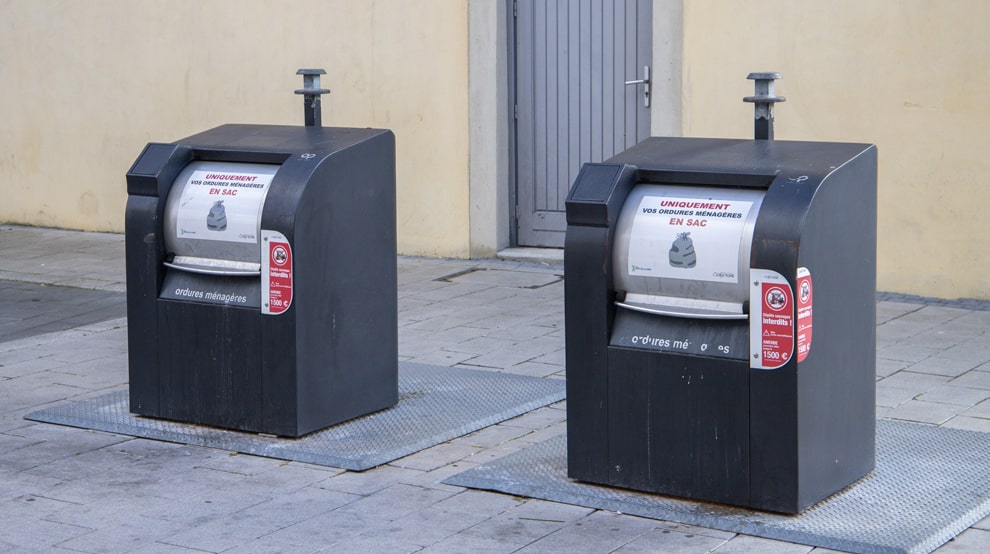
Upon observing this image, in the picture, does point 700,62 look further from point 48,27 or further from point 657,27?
point 48,27

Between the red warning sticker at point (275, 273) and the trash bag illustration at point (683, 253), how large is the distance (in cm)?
160

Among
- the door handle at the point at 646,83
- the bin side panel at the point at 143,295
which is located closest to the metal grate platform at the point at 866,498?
the bin side panel at the point at 143,295

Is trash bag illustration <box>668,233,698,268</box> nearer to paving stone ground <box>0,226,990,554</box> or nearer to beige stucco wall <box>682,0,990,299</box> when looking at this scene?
paving stone ground <box>0,226,990,554</box>

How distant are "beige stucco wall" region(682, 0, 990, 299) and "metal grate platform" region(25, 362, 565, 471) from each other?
2961 millimetres

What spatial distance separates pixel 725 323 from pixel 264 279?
6.24 feet

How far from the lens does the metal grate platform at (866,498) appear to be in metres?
4.48

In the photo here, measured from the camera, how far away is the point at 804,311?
14.8 feet

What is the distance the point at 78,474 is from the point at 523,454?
5.48ft

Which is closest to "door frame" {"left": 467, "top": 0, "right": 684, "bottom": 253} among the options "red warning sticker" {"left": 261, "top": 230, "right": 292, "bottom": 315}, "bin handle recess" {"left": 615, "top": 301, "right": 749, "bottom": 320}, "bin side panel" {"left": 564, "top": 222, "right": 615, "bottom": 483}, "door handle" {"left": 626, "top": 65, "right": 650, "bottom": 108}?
"door handle" {"left": 626, "top": 65, "right": 650, "bottom": 108}

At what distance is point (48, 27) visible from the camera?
39.0ft

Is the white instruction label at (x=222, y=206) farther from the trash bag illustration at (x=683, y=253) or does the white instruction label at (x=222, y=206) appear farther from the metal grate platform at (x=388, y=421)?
the trash bag illustration at (x=683, y=253)

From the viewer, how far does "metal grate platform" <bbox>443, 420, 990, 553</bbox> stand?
4.48m

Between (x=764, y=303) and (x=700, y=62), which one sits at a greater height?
(x=700, y=62)

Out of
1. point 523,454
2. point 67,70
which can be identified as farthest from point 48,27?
point 523,454
